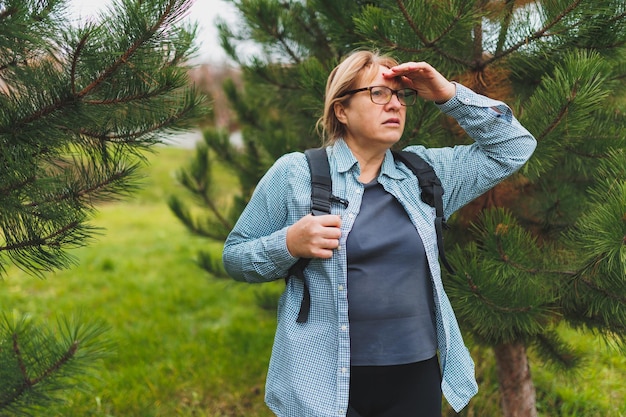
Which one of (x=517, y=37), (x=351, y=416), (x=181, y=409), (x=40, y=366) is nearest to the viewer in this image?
(x=351, y=416)

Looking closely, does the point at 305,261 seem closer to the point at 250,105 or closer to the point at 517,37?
the point at 517,37

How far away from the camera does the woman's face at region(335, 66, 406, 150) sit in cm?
179

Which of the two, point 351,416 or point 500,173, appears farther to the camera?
point 500,173

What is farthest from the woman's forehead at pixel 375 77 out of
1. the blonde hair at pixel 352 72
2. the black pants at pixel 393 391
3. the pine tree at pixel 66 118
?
the black pants at pixel 393 391

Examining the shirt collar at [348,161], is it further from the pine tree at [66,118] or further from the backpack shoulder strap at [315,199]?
the pine tree at [66,118]

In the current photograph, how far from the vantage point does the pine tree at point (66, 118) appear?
160cm

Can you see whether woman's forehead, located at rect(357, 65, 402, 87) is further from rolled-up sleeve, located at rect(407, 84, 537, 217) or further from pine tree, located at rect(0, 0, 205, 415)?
pine tree, located at rect(0, 0, 205, 415)

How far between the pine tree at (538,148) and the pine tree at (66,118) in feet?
2.39

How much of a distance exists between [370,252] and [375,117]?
408 mm

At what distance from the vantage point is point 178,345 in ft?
13.9

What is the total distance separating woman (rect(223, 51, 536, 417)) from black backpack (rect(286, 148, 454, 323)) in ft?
0.07

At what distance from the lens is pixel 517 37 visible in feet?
7.29

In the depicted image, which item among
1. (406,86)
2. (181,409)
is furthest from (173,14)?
(181,409)

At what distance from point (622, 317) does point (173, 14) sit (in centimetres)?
177
